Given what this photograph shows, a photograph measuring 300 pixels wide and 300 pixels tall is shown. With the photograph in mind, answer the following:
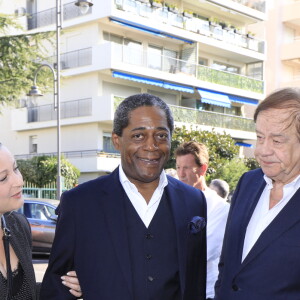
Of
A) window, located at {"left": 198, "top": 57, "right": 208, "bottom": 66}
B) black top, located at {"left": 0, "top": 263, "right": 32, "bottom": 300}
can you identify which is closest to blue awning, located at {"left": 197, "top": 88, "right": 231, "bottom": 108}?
window, located at {"left": 198, "top": 57, "right": 208, "bottom": 66}

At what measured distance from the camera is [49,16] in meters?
29.4

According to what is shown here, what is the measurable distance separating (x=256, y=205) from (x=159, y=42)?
27328 mm

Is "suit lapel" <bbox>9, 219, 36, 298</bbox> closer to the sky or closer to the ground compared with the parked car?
closer to the sky

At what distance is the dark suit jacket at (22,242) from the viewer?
3332 millimetres

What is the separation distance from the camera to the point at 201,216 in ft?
11.1

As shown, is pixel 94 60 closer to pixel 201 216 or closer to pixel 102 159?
pixel 102 159

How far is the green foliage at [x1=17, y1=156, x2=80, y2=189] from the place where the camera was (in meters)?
24.6

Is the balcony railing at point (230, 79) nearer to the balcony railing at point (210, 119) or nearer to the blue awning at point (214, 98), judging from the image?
the blue awning at point (214, 98)

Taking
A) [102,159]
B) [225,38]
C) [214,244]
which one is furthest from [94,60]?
[214,244]

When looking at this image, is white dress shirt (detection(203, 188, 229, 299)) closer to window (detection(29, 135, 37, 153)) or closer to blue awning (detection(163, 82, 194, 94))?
blue awning (detection(163, 82, 194, 94))

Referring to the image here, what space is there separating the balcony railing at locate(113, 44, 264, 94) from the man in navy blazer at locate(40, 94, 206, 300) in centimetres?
2329

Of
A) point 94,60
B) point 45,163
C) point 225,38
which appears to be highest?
point 225,38

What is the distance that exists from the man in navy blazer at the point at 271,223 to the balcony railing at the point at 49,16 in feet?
83.3

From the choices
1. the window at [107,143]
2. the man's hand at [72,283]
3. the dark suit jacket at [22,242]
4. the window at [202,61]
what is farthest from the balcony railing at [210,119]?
the man's hand at [72,283]
